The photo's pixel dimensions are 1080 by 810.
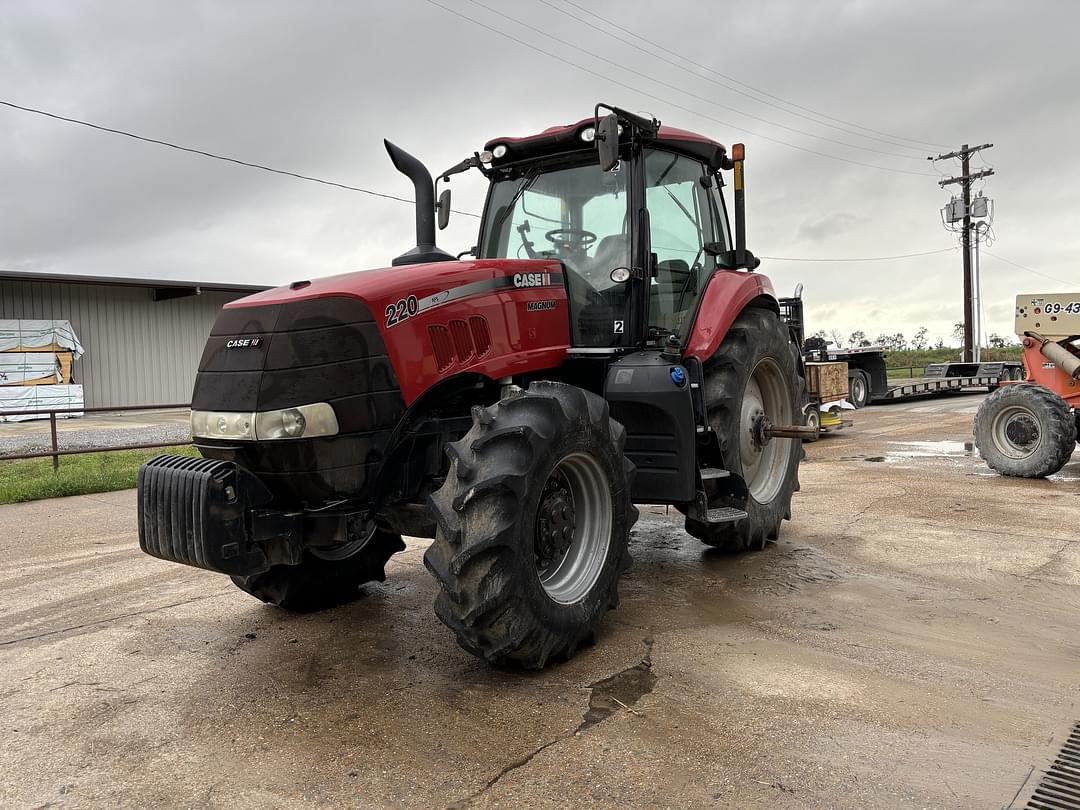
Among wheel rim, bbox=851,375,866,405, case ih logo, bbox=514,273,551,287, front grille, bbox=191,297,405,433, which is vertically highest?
case ih logo, bbox=514,273,551,287

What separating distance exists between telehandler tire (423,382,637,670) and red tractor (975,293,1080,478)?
6.82m

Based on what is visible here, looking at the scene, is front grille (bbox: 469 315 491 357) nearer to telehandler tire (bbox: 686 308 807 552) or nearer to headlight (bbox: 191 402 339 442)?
headlight (bbox: 191 402 339 442)

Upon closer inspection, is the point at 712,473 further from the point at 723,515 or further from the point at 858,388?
the point at 858,388

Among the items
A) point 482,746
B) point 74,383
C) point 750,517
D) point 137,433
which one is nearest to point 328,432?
point 482,746

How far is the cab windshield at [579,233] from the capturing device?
15.4 feet

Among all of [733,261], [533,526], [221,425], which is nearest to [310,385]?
[221,425]

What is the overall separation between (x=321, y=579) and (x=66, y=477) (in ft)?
21.3

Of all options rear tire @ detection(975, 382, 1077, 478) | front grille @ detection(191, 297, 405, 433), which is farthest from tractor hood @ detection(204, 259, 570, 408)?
rear tire @ detection(975, 382, 1077, 478)

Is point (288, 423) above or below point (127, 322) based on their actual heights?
below

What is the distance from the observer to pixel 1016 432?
9.05 m

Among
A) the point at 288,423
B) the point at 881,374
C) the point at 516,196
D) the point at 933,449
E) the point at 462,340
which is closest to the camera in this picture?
the point at 288,423

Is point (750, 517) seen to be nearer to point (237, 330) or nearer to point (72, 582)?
point (237, 330)

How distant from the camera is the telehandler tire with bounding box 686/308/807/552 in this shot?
4.98 meters

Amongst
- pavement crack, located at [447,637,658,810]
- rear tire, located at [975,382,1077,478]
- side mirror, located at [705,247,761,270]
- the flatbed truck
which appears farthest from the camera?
the flatbed truck
